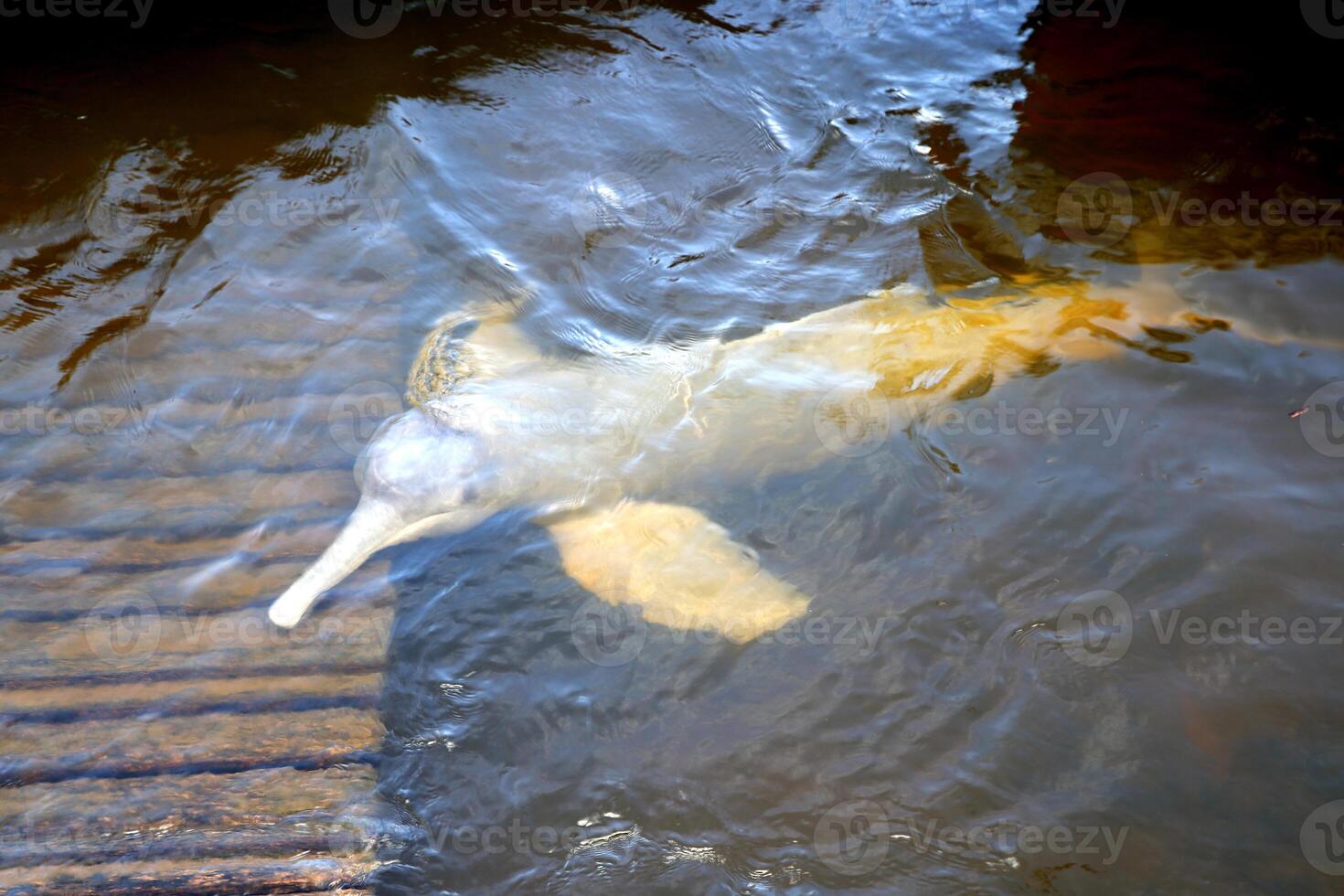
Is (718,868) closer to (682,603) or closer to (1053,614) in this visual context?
(682,603)

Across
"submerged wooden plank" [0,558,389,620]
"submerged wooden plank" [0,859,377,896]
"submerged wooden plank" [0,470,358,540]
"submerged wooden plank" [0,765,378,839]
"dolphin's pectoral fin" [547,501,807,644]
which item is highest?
"submerged wooden plank" [0,470,358,540]

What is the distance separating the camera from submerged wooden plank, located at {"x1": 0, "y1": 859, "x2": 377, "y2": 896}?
2.78 m

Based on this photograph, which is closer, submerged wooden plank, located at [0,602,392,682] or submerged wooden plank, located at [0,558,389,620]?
submerged wooden plank, located at [0,602,392,682]

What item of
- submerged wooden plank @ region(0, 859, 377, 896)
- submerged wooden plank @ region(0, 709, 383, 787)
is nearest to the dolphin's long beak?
submerged wooden plank @ region(0, 709, 383, 787)

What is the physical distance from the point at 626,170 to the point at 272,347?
2408mm

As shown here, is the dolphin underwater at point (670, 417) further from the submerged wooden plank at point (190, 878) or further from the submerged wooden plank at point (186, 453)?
the submerged wooden plank at point (190, 878)

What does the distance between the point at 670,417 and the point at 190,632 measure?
7.39 ft

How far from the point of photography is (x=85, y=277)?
15.4ft

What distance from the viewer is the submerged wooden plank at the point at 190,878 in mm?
2781

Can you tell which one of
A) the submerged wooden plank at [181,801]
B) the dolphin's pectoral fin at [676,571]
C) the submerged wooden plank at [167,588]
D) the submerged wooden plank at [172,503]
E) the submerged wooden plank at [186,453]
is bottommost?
the submerged wooden plank at [181,801]

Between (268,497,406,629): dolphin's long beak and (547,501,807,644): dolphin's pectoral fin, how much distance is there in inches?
28.3

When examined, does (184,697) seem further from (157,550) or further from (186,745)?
(157,550)

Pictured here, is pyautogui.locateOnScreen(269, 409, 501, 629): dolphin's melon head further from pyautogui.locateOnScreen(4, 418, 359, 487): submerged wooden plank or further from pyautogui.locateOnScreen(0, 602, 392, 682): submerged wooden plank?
pyautogui.locateOnScreen(4, 418, 359, 487): submerged wooden plank

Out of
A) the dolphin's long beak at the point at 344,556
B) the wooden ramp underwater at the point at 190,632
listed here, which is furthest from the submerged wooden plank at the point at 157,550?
the dolphin's long beak at the point at 344,556
